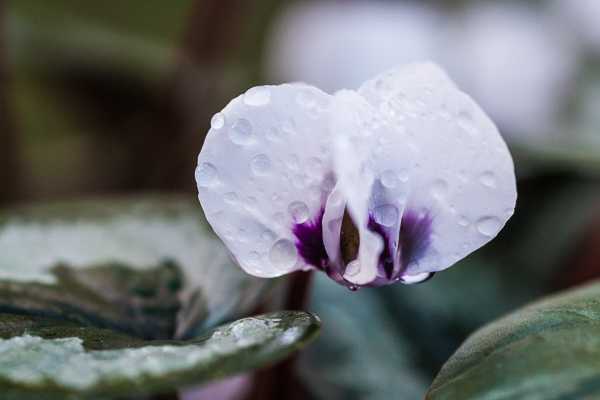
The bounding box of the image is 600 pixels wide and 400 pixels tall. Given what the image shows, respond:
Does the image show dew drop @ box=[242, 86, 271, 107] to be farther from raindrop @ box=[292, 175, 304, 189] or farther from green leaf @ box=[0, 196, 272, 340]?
green leaf @ box=[0, 196, 272, 340]

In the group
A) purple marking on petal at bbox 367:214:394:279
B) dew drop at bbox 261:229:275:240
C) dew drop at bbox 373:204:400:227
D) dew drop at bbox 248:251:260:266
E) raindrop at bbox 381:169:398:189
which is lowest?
dew drop at bbox 248:251:260:266

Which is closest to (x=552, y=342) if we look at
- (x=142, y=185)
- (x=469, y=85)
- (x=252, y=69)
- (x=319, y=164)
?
(x=319, y=164)

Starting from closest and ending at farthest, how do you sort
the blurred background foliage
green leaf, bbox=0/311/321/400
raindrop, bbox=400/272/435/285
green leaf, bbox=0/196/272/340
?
green leaf, bbox=0/311/321/400 → raindrop, bbox=400/272/435/285 → green leaf, bbox=0/196/272/340 → the blurred background foliage

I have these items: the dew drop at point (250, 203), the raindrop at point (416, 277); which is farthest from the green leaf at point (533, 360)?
the dew drop at point (250, 203)

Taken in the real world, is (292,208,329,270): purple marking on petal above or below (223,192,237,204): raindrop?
below

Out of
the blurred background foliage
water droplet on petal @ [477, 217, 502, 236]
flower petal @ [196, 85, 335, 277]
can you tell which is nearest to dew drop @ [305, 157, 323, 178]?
flower petal @ [196, 85, 335, 277]

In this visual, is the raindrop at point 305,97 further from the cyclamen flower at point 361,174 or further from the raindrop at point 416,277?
the raindrop at point 416,277

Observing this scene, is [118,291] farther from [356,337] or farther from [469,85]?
[469,85]

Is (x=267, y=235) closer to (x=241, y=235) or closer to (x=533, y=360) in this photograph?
(x=241, y=235)
